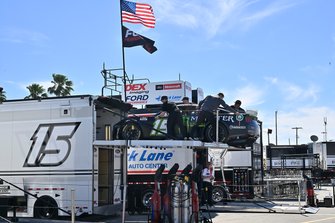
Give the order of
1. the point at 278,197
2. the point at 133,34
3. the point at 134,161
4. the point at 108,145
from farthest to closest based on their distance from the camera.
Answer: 1. the point at 278,197
2. the point at 134,161
3. the point at 133,34
4. the point at 108,145

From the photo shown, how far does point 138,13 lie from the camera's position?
49.9ft

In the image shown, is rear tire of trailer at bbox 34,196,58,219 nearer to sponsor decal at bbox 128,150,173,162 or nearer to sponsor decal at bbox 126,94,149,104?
sponsor decal at bbox 128,150,173,162

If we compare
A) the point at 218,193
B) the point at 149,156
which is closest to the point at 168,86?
the point at 218,193

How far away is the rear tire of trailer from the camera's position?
11250 millimetres

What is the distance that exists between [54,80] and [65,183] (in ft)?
92.5

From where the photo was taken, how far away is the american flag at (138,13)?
15.0 m

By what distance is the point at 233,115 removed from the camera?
12.8 meters

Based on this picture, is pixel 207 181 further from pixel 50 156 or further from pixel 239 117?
pixel 50 156

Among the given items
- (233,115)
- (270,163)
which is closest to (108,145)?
(233,115)

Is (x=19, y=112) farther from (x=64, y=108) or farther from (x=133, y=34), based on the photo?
(x=133, y=34)

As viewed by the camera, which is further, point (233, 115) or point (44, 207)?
point (233, 115)

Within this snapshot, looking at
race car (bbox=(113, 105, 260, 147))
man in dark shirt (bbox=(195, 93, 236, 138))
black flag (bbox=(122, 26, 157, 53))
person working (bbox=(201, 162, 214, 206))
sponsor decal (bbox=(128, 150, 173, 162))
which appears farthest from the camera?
Result: sponsor decal (bbox=(128, 150, 173, 162))

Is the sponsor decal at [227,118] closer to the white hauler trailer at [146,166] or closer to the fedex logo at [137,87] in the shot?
the white hauler trailer at [146,166]

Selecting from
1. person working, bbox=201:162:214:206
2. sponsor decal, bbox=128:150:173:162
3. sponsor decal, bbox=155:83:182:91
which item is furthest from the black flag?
sponsor decal, bbox=155:83:182:91
